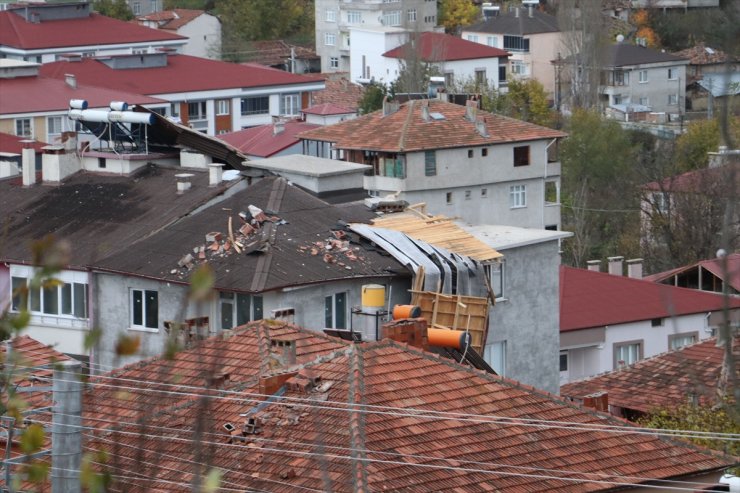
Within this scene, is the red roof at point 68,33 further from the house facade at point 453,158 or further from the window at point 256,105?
the house facade at point 453,158

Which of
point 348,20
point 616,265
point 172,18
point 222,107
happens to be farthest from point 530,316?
→ point 348,20

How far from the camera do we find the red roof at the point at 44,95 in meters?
44.2

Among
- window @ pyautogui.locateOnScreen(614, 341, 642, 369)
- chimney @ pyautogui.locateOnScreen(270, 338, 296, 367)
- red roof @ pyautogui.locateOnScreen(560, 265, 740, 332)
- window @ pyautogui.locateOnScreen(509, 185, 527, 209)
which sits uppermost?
chimney @ pyautogui.locateOnScreen(270, 338, 296, 367)

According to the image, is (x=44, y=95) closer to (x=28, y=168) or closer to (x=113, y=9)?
(x=28, y=168)

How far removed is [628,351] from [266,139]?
48.8 feet

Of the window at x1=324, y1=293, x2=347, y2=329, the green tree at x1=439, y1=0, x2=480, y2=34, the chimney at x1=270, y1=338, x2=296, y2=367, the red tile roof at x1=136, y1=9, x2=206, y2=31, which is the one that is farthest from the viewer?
the green tree at x1=439, y1=0, x2=480, y2=34

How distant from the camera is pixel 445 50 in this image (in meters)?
62.3

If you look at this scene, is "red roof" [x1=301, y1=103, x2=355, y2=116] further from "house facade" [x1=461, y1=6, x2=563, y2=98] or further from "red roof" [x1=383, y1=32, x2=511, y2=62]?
"house facade" [x1=461, y1=6, x2=563, y2=98]

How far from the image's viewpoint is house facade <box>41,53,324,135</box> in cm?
5194

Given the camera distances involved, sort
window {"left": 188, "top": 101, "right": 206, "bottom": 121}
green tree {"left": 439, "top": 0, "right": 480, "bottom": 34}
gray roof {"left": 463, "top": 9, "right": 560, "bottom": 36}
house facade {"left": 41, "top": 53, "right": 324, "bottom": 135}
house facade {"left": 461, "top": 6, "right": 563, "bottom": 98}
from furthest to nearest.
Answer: green tree {"left": 439, "top": 0, "right": 480, "bottom": 34} < gray roof {"left": 463, "top": 9, "right": 560, "bottom": 36} < house facade {"left": 461, "top": 6, "right": 563, "bottom": 98} < window {"left": 188, "top": 101, "right": 206, "bottom": 121} < house facade {"left": 41, "top": 53, "right": 324, "bottom": 135}

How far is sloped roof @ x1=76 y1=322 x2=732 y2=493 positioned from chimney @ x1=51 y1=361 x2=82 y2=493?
3.41 metres

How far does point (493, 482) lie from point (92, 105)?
33.5m

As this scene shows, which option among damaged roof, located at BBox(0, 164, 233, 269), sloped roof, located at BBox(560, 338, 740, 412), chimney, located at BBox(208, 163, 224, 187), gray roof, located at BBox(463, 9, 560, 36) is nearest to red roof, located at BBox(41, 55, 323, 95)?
gray roof, located at BBox(463, 9, 560, 36)

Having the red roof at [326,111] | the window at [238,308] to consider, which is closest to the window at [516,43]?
the red roof at [326,111]
